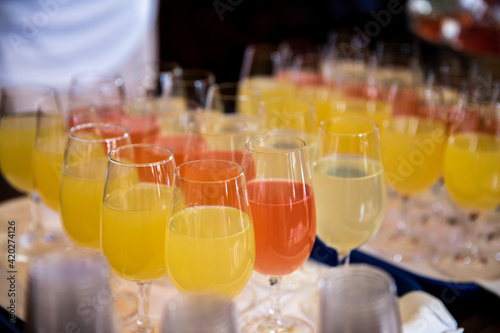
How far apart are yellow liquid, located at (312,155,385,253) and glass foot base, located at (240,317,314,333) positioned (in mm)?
148

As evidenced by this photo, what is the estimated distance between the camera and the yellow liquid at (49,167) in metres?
1.11

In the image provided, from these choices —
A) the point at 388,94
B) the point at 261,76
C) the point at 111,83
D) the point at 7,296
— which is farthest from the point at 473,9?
the point at 7,296

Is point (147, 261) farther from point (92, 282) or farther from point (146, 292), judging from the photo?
point (92, 282)

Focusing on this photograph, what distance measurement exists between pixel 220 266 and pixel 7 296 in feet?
1.48

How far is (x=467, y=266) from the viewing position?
123 centimetres

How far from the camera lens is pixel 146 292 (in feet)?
3.05

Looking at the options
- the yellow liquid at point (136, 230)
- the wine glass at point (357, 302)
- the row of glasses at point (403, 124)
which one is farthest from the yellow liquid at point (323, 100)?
the wine glass at point (357, 302)

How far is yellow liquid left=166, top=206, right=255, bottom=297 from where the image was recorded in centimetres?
78

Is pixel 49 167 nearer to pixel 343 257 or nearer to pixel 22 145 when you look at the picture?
pixel 22 145

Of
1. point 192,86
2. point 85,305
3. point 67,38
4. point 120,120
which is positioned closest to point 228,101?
point 192,86

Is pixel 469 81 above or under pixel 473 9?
under

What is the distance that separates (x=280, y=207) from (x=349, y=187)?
162 millimetres

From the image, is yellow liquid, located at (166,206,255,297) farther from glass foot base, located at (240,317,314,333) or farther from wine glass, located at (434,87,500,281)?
wine glass, located at (434,87,500,281)

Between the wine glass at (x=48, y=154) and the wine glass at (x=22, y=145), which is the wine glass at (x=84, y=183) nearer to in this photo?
the wine glass at (x=48, y=154)
